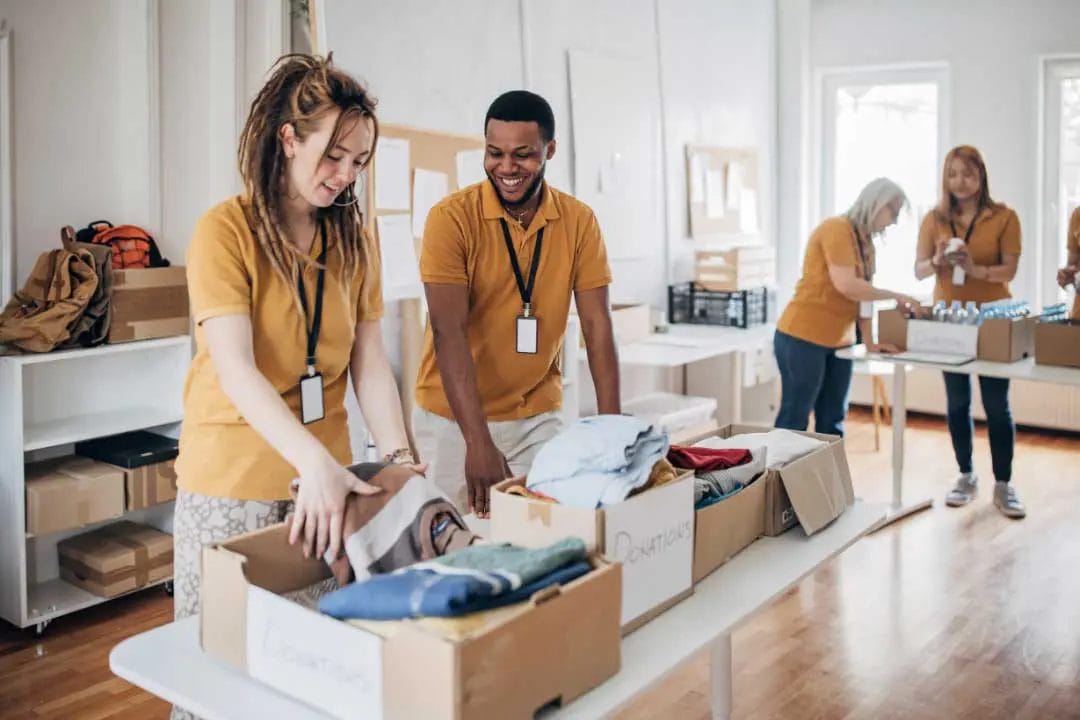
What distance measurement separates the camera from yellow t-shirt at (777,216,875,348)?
4.43m

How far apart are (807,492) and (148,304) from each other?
2.40 meters

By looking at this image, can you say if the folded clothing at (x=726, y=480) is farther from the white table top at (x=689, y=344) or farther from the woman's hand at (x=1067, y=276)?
the woman's hand at (x=1067, y=276)

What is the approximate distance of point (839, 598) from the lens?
3.78 meters

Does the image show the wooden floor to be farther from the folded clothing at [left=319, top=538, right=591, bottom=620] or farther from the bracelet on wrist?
the folded clothing at [left=319, top=538, right=591, bottom=620]

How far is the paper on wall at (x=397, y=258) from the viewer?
4.06m

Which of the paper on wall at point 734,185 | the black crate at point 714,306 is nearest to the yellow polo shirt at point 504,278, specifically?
the black crate at point 714,306

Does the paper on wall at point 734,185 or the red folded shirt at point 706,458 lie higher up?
the paper on wall at point 734,185

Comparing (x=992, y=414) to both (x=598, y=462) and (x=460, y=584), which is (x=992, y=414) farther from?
(x=460, y=584)

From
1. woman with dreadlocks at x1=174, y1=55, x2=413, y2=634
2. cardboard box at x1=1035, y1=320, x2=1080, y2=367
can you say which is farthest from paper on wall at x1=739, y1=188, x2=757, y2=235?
woman with dreadlocks at x1=174, y1=55, x2=413, y2=634

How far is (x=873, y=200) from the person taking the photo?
435cm

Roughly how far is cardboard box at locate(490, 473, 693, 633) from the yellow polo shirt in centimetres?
85

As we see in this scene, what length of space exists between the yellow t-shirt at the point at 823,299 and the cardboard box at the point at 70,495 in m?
2.59

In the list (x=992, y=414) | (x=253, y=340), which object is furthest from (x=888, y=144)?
(x=253, y=340)

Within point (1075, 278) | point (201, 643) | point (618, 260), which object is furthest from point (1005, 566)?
point (201, 643)
